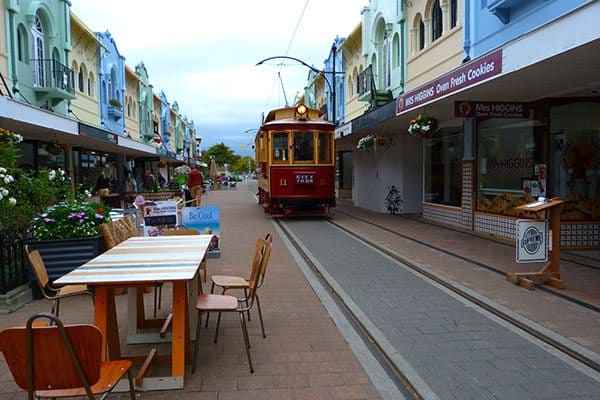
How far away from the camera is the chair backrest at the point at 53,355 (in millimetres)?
2580

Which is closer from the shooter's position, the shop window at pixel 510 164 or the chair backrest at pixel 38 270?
the chair backrest at pixel 38 270

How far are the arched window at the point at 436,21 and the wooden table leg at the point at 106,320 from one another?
43.0 feet

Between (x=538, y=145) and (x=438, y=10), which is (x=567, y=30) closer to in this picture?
(x=538, y=145)

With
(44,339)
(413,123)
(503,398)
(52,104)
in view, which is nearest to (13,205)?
(44,339)

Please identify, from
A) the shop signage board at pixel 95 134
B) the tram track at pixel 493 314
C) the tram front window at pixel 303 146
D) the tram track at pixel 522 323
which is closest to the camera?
the tram track at pixel 493 314

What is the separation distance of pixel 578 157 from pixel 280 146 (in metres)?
8.68

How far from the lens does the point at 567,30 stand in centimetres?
595

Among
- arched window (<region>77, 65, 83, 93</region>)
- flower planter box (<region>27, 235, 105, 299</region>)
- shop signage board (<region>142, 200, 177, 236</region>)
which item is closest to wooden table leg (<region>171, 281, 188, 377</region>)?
flower planter box (<region>27, 235, 105, 299</region>)

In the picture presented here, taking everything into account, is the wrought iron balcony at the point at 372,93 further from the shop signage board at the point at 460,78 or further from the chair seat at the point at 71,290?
the chair seat at the point at 71,290

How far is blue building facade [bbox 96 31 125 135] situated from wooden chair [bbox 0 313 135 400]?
25.1m

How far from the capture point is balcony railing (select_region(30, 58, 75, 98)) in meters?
17.3

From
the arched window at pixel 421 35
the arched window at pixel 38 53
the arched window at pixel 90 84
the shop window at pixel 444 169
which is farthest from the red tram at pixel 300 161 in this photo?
the arched window at pixel 90 84

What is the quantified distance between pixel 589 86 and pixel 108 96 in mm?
25092

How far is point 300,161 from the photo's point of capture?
16094mm
